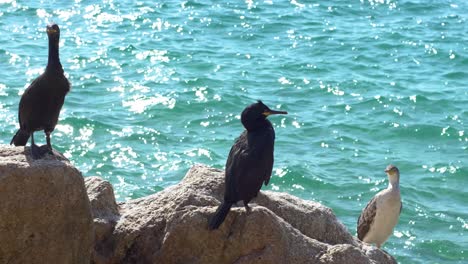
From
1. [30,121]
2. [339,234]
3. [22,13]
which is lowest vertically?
[22,13]

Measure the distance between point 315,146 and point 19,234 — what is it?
998 cm

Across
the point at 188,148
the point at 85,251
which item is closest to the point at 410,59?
the point at 188,148

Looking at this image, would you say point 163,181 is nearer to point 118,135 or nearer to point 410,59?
point 118,135

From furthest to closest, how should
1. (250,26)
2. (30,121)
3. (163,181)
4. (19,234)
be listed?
(250,26) → (163,181) → (30,121) → (19,234)

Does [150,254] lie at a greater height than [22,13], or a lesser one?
greater

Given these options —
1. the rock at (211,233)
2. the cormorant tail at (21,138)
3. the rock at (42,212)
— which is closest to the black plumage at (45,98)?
the cormorant tail at (21,138)

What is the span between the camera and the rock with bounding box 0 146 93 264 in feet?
23.2

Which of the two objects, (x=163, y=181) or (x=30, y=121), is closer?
(x=30, y=121)

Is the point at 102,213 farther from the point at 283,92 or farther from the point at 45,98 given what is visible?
the point at 283,92

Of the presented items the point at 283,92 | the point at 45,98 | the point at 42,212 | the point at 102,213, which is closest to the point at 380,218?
the point at 102,213

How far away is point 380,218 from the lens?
11477 mm

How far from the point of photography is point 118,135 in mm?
16750

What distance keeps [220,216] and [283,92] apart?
39.6 feet

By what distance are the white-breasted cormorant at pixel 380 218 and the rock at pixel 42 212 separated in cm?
489
